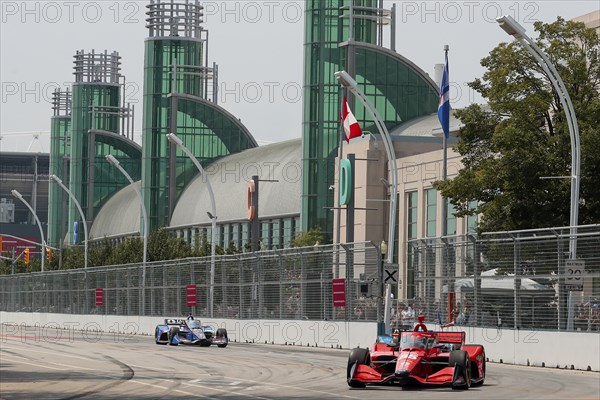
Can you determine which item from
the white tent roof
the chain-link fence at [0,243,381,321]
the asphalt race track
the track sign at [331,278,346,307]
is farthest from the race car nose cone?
the track sign at [331,278,346,307]

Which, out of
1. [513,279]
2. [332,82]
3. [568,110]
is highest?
[332,82]

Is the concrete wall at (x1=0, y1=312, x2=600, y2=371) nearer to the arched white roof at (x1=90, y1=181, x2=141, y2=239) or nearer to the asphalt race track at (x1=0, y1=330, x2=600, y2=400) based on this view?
the asphalt race track at (x1=0, y1=330, x2=600, y2=400)

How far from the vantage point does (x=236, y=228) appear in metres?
108

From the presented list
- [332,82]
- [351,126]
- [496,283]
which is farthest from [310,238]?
[496,283]

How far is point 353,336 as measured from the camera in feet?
143

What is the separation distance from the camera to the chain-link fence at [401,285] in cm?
3098

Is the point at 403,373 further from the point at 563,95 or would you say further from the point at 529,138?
the point at 529,138

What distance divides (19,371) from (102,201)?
118 m

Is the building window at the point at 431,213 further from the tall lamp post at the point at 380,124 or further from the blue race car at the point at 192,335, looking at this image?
the blue race car at the point at 192,335

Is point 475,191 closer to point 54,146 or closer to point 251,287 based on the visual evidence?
point 251,287

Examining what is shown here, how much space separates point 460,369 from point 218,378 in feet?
16.7

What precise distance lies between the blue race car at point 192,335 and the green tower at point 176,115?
73.4m

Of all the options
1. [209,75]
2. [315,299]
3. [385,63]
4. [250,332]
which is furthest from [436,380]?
[209,75]

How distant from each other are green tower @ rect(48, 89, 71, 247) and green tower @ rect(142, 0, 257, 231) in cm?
2538
